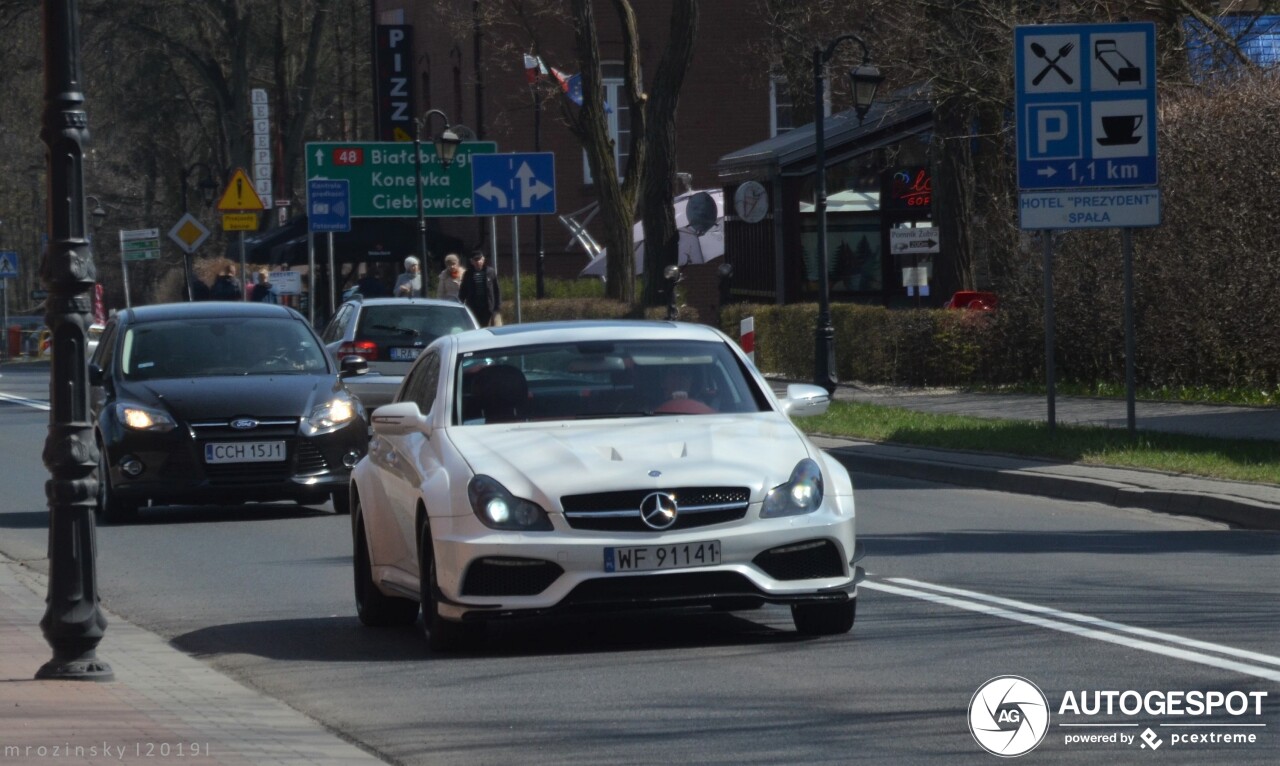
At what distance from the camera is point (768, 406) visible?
9.88 metres

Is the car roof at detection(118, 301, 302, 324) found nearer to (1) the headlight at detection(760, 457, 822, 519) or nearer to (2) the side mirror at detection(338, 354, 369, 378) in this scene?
(2) the side mirror at detection(338, 354, 369, 378)

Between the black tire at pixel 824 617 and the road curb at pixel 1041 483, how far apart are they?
526 cm

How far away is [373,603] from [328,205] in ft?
89.6

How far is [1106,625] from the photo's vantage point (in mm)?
9359

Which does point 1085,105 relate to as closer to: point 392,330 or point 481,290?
point 392,330

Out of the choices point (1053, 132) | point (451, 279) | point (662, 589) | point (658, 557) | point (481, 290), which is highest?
point (1053, 132)

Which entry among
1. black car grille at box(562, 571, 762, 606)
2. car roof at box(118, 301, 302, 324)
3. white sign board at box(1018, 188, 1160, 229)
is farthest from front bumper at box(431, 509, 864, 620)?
white sign board at box(1018, 188, 1160, 229)

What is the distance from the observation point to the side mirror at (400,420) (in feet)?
31.8

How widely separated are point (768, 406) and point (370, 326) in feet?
51.6

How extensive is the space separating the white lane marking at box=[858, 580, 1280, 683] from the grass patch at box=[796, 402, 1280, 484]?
531 centimetres

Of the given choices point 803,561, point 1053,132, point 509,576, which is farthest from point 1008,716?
point 1053,132

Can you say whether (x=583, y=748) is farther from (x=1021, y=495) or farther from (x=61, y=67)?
(x=1021, y=495)

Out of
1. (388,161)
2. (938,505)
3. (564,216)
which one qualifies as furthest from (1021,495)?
(564,216)

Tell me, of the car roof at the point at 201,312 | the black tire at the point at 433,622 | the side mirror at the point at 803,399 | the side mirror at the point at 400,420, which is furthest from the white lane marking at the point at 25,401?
the black tire at the point at 433,622
